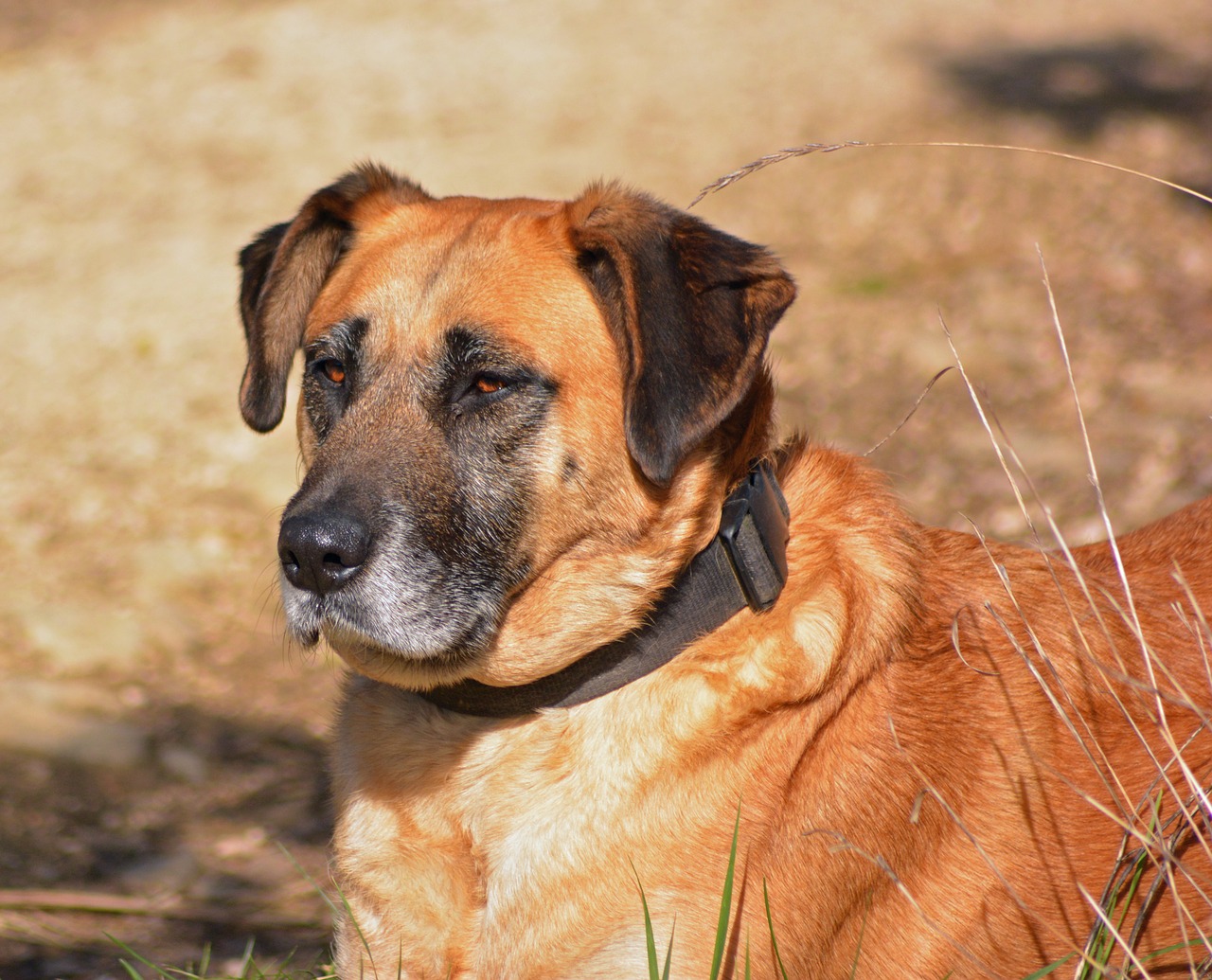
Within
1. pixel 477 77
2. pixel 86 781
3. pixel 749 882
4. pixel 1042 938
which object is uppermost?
pixel 477 77

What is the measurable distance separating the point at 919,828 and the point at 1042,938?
1.29 feet

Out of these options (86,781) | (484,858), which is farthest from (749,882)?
(86,781)

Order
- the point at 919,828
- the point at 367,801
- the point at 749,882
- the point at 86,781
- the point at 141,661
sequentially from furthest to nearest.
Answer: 1. the point at 141,661
2. the point at 86,781
3. the point at 367,801
4. the point at 919,828
5. the point at 749,882

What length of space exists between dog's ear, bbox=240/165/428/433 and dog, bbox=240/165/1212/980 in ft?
1.40

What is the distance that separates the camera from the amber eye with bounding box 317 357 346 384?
324cm

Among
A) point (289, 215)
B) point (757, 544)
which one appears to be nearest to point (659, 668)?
point (757, 544)

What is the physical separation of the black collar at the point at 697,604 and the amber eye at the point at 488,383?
624 mm

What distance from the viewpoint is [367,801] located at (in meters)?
3.15

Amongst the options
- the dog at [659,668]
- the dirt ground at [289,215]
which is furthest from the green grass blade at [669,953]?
the dirt ground at [289,215]

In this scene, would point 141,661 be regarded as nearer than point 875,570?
No

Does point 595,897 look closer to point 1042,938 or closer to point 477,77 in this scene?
point 1042,938

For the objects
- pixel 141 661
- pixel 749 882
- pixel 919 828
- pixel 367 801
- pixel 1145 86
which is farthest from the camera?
pixel 1145 86

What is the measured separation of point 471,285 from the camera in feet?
10.1

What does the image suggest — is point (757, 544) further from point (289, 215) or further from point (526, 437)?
point (289, 215)
